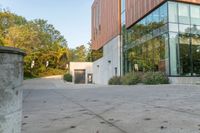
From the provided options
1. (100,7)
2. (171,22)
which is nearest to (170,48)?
(171,22)

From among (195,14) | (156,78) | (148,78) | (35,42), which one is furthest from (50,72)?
(195,14)

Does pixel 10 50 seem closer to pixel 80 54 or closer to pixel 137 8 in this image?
pixel 137 8

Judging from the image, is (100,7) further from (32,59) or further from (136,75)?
(136,75)

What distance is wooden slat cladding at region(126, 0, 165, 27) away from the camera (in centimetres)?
2065

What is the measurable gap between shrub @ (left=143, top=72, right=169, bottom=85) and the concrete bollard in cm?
1659

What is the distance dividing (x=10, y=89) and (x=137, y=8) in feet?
74.9

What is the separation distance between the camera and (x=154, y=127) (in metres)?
3.13

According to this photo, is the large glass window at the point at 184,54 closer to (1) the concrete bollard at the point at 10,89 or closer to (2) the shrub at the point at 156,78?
(2) the shrub at the point at 156,78

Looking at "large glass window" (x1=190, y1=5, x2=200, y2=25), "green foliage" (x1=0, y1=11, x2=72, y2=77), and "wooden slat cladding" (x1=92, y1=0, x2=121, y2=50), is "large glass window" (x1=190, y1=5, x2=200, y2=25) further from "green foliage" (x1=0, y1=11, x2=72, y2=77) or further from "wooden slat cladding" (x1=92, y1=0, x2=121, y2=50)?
"green foliage" (x1=0, y1=11, x2=72, y2=77)

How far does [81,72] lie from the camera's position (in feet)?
148

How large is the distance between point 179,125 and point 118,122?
2.74 ft

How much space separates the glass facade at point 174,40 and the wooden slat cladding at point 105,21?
8.75 meters

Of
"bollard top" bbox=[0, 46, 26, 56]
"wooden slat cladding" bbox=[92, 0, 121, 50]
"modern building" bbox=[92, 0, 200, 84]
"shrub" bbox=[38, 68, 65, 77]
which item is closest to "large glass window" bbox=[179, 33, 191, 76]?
"modern building" bbox=[92, 0, 200, 84]

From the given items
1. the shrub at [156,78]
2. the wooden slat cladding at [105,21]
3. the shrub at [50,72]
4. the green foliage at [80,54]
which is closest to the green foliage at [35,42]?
the shrub at [50,72]
